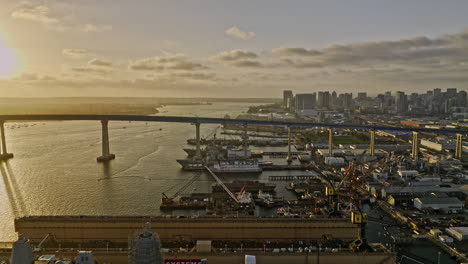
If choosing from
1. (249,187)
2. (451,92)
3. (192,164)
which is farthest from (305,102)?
(249,187)

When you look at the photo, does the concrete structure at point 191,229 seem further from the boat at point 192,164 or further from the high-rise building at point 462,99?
the high-rise building at point 462,99

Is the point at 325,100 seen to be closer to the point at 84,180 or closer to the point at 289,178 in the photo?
the point at 289,178

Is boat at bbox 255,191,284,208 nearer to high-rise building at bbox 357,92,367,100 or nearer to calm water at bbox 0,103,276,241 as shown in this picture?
calm water at bbox 0,103,276,241

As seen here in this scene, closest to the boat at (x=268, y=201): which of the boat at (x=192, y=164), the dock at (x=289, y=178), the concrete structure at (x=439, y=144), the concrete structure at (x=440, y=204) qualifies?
the dock at (x=289, y=178)

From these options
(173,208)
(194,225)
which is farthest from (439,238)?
(173,208)

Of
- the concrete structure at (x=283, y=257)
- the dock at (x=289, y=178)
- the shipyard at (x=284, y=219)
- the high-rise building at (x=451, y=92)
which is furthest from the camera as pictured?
the high-rise building at (x=451, y=92)

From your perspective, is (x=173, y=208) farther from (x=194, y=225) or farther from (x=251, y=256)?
(x=251, y=256)
